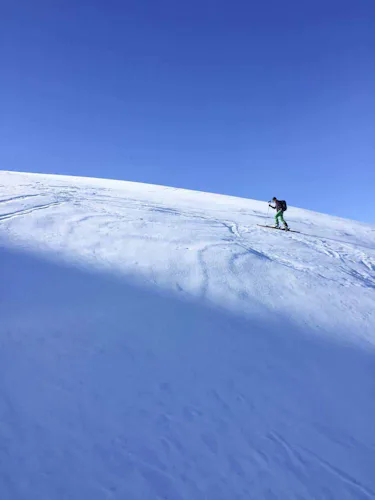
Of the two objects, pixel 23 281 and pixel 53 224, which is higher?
pixel 53 224

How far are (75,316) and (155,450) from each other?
2.24 m

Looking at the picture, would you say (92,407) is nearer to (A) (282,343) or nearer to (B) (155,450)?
(B) (155,450)

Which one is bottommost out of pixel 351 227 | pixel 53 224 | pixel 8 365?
pixel 8 365

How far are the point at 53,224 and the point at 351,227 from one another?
42.4ft

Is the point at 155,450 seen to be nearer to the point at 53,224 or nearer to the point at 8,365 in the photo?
the point at 8,365

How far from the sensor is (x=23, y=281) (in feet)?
17.5

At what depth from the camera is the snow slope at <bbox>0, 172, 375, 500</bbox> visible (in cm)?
272

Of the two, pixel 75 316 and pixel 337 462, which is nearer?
pixel 337 462

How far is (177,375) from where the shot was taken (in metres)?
3.72

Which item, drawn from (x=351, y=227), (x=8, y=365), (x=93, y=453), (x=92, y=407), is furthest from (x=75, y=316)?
(x=351, y=227)

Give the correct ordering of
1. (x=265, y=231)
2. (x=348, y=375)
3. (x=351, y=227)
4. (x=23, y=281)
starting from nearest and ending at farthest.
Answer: (x=348, y=375) < (x=23, y=281) < (x=265, y=231) < (x=351, y=227)

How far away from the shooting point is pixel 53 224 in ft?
27.6

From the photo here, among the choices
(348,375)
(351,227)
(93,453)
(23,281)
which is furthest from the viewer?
(351,227)

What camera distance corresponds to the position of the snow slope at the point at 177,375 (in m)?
2.72
